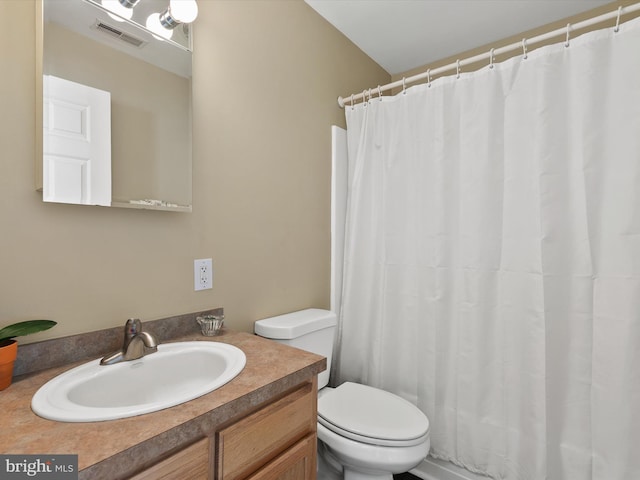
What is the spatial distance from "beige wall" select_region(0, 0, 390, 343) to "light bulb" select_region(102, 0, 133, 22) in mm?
194

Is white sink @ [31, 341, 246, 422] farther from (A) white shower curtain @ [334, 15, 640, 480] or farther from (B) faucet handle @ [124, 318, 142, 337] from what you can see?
(A) white shower curtain @ [334, 15, 640, 480]

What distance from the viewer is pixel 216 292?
1394 millimetres

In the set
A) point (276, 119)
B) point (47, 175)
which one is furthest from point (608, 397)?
point (47, 175)

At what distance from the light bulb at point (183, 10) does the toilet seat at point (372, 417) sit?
62.1 inches

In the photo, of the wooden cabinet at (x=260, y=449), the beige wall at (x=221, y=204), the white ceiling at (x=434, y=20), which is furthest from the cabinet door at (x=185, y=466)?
the white ceiling at (x=434, y=20)

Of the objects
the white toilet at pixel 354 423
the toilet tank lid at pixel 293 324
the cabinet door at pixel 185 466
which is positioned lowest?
the white toilet at pixel 354 423

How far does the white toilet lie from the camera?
128 cm

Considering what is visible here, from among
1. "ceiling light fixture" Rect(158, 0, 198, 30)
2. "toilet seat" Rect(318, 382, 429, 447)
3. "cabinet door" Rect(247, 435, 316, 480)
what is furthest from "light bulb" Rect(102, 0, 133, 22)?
"toilet seat" Rect(318, 382, 429, 447)

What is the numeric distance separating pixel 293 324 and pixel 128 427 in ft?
2.94

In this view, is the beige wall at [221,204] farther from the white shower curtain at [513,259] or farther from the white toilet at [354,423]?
the white shower curtain at [513,259]

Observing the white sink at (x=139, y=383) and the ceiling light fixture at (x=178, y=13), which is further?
the ceiling light fixture at (x=178, y=13)

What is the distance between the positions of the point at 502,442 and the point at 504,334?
0.48 meters

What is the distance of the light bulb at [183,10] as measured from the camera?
3.76ft

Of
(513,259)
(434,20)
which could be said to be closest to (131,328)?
(513,259)
